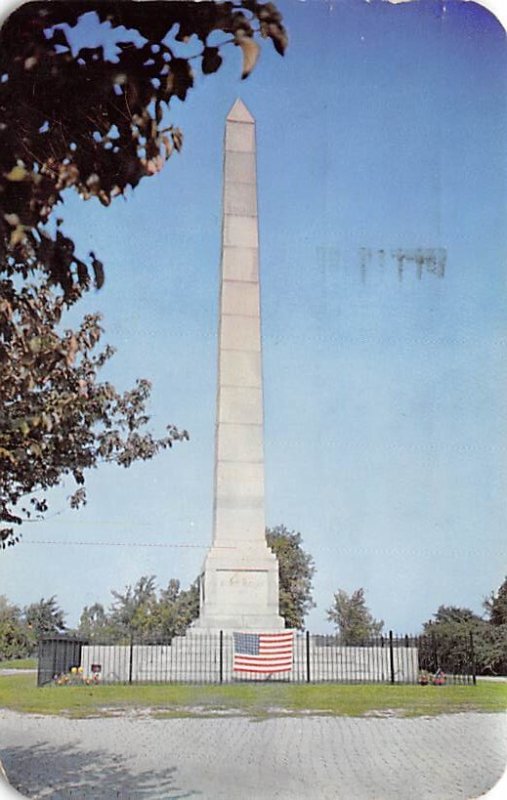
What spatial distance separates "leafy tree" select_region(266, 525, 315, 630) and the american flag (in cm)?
10

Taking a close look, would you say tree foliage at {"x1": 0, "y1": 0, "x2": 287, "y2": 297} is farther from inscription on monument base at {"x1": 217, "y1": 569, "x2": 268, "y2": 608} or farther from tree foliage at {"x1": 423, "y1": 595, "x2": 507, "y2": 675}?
inscription on monument base at {"x1": 217, "y1": 569, "x2": 268, "y2": 608}

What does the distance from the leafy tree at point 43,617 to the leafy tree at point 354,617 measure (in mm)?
1260

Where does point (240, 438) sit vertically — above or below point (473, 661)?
above

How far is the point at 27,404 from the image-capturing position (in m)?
3.70

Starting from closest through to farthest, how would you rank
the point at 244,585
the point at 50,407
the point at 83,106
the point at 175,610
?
the point at 83,106 → the point at 50,407 → the point at 175,610 → the point at 244,585

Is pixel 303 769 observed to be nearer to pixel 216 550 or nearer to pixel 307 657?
pixel 307 657

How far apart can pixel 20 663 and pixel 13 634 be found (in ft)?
0.43

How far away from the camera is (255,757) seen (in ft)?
13.0

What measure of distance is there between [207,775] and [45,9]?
115 inches

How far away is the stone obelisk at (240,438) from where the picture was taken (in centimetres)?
538

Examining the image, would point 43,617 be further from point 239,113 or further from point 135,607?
point 239,113

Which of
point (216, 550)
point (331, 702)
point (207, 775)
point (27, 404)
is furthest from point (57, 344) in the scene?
point (216, 550)

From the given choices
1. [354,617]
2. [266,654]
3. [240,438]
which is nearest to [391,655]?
[354,617]

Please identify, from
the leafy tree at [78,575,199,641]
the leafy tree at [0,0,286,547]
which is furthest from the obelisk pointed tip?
the leafy tree at [78,575,199,641]
